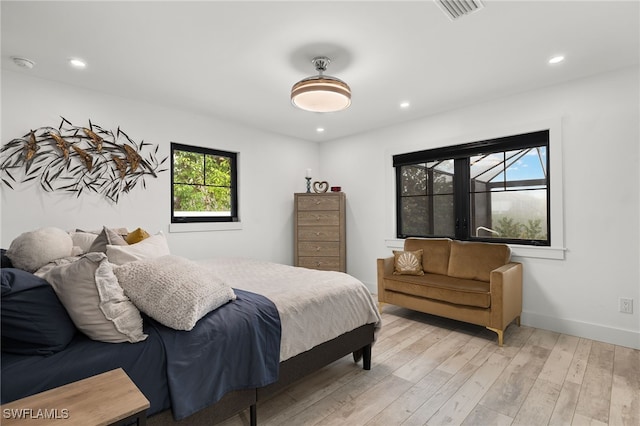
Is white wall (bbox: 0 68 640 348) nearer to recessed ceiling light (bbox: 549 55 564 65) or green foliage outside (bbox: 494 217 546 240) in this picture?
green foliage outside (bbox: 494 217 546 240)

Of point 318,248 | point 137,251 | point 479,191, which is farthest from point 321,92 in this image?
point 318,248

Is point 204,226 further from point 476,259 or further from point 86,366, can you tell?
point 476,259

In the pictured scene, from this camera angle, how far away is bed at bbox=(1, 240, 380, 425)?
1.20 meters

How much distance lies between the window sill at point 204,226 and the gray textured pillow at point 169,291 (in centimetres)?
220

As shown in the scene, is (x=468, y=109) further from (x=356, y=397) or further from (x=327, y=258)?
(x=356, y=397)

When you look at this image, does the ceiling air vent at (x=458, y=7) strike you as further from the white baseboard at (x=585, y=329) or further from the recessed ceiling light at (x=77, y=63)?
the white baseboard at (x=585, y=329)

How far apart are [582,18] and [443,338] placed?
8.85 feet

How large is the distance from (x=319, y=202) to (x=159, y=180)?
6.96 ft

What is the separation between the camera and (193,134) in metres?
3.88

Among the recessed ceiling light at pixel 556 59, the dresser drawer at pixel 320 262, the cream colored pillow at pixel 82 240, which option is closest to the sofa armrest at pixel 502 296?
the recessed ceiling light at pixel 556 59

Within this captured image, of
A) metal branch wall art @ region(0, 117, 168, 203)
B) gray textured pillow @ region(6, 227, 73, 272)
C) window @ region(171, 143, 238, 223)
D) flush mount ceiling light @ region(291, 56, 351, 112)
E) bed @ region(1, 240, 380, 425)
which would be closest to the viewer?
bed @ region(1, 240, 380, 425)

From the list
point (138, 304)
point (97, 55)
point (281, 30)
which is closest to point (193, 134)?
point (97, 55)

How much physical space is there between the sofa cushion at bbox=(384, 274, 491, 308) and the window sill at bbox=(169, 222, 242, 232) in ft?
6.82

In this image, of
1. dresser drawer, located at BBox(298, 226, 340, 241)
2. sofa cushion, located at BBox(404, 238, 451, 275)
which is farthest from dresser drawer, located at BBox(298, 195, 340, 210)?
sofa cushion, located at BBox(404, 238, 451, 275)
